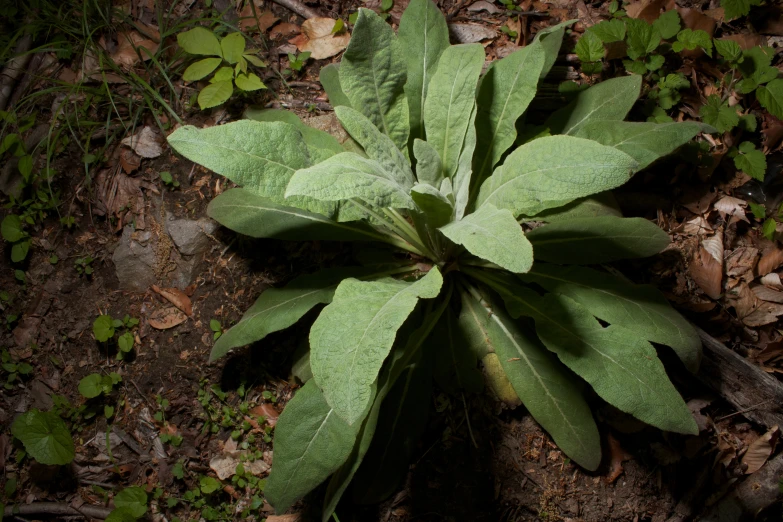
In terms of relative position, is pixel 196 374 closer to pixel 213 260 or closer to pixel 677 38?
pixel 213 260

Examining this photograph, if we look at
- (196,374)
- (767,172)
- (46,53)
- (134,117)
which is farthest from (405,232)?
(46,53)

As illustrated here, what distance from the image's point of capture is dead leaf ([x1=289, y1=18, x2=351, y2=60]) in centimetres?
290

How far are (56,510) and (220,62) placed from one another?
2351mm

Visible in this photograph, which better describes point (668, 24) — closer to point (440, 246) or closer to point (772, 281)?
point (772, 281)

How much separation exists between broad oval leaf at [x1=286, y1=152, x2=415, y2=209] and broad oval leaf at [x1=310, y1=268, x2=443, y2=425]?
1.06ft

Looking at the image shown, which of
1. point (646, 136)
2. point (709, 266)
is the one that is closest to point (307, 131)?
point (646, 136)

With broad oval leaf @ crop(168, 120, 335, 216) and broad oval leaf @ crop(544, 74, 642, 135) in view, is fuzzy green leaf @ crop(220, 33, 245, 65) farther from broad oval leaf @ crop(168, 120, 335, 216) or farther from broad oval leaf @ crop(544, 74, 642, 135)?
broad oval leaf @ crop(544, 74, 642, 135)

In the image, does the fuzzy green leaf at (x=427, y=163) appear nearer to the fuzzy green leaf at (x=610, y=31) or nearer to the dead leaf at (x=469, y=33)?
the dead leaf at (x=469, y=33)

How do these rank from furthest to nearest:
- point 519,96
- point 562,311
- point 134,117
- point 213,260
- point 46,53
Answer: point 46,53
point 134,117
point 213,260
point 519,96
point 562,311

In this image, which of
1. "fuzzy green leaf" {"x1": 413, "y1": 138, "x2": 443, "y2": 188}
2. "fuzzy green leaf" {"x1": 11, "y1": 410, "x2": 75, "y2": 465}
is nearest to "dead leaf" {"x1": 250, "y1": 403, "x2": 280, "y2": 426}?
"fuzzy green leaf" {"x1": 11, "y1": 410, "x2": 75, "y2": 465}

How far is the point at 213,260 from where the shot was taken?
8.62 ft

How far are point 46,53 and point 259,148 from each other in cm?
227

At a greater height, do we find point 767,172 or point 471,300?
point 767,172

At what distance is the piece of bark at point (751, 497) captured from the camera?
2.15m
